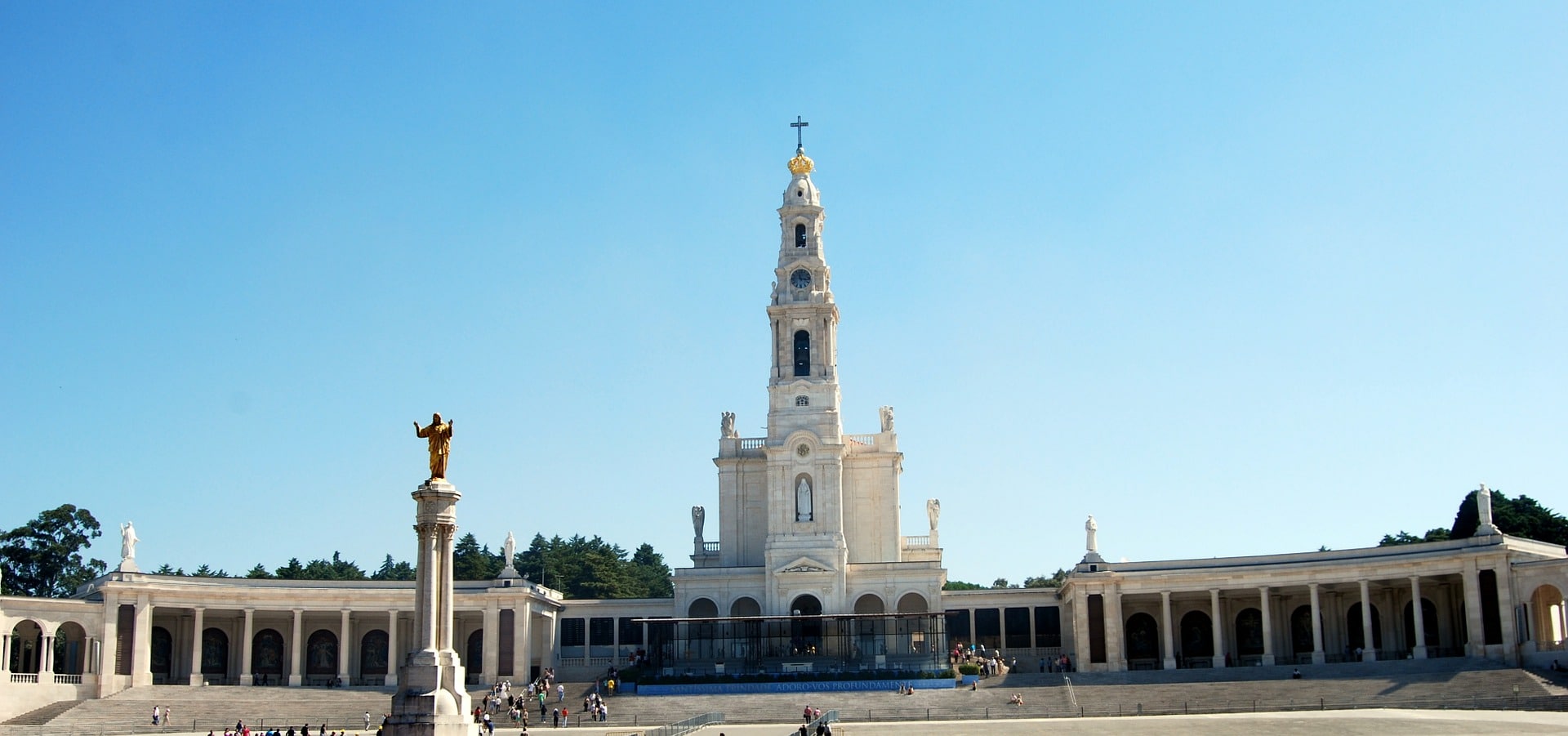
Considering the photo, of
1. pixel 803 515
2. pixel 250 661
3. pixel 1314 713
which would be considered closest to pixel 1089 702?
pixel 1314 713

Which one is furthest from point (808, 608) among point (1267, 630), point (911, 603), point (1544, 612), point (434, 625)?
point (434, 625)

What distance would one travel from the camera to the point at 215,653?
78.5 metres

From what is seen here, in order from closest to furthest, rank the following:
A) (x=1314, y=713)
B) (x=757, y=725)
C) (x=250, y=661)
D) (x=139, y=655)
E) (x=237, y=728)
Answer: (x=237, y=728) < (x=1314, y=713) < (x=757, y=725) < (x=139, y=655) < (x=250, y=661)

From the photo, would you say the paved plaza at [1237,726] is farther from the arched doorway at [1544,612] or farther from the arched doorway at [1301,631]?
the arched doorway at [1301,631]

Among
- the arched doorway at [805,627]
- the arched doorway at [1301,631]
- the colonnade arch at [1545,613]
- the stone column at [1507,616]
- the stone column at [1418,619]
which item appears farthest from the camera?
the arched doorway at [1301,631]

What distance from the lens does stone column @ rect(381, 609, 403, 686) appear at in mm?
72387

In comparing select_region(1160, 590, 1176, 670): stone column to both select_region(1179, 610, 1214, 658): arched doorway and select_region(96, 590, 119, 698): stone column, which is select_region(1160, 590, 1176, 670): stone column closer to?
select_region(1179, 610, 1214, 658): arched doorway

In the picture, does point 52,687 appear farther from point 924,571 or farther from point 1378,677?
point 1378,677

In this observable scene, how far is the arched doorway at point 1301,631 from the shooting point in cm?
7719

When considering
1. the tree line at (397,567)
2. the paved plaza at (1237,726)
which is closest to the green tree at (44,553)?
the tree line at (397,567)

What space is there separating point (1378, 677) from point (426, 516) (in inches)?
1619

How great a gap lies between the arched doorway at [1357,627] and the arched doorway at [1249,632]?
4222 mm

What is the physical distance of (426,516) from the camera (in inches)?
1475

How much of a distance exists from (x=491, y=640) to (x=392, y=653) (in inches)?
182
